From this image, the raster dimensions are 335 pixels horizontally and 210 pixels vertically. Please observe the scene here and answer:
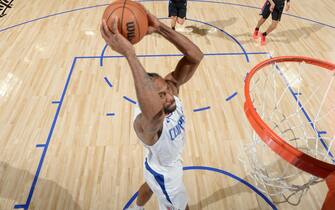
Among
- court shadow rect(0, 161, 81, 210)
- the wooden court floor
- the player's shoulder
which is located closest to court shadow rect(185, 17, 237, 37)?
the wooden court floor

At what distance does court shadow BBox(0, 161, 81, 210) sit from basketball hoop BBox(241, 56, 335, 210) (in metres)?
2.14

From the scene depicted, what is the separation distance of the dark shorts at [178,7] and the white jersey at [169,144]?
3.96 m

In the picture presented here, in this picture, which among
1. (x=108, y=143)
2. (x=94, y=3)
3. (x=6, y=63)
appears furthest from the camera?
(x=94, y=3)

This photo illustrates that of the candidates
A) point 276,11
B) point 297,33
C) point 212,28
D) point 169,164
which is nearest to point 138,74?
point 169,164

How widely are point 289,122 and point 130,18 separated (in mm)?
2991

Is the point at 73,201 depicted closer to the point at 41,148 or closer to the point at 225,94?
the point at 41,148

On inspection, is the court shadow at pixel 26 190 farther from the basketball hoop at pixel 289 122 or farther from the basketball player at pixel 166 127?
the basketball hoop at pixel 289 122

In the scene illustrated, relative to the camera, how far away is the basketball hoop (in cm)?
244

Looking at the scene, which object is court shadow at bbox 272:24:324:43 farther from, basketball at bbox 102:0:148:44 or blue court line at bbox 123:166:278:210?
basketball at bbox 102:0:148:44

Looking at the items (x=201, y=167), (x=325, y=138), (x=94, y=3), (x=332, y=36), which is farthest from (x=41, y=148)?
(x=332, y=36)

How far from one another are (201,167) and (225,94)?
152 centimetres

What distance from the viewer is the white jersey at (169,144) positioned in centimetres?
207

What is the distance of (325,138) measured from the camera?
3.77 meters

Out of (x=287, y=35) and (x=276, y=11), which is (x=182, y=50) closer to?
(x=276, y=11)
